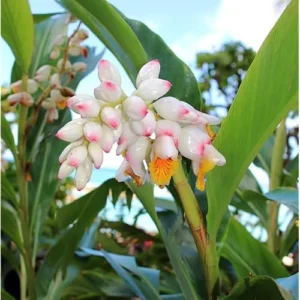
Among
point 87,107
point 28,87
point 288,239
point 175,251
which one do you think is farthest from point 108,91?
point 288,239

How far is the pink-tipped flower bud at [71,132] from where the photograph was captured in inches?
15.3

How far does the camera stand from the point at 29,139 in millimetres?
950

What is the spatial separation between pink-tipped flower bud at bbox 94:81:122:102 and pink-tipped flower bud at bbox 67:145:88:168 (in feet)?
0.13

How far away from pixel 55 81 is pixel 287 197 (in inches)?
16.6

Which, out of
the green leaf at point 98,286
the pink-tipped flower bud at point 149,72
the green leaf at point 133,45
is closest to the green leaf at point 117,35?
the green leaf at point 133,45

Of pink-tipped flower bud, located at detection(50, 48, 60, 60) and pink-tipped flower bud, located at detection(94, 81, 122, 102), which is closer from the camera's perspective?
pink-tipped flower bud, located at detection(94, 81, 122, 102)

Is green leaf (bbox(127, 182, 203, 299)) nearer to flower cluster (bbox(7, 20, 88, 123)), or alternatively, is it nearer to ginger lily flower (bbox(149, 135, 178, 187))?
ginger lily flower (bbox(149, 135, 178, 187))

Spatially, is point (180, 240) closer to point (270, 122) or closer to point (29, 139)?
point (270, 122)

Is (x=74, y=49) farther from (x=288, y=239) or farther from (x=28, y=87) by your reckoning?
(x=288, y=239)

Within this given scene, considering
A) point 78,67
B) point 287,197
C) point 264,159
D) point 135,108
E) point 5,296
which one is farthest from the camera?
point 264,159

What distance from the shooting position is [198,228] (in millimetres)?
467

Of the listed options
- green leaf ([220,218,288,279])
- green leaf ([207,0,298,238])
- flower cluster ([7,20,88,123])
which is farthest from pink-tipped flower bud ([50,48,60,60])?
green leaf ([207,0,298,238])

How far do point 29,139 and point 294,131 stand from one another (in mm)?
699

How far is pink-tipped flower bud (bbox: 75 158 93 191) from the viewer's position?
0.40 m
